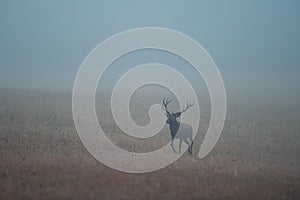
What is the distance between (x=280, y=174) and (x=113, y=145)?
6118mm

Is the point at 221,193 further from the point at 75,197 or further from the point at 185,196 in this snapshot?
the point at 75,197

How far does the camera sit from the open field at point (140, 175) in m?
11.5

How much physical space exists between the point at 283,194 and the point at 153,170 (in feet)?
12.2

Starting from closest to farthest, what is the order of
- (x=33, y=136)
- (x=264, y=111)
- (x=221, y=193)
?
(x=221, y=193) → (x=33, y=136) → (x=264, y=111)

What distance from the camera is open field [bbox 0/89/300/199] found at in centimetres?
1152

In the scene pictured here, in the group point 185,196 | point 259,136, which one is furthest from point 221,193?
point 259,136

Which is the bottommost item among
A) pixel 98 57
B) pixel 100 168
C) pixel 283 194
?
pixel 283 194

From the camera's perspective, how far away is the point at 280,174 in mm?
14594

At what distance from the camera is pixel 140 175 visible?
43.8 ft

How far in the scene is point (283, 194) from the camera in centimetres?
1223

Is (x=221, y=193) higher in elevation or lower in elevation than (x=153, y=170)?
lower

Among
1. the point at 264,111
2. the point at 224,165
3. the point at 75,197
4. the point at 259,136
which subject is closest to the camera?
the point at 75,197

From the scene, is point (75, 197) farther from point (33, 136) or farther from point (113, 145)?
point (33, 136)

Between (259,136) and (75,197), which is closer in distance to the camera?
(75,197)
